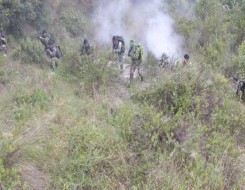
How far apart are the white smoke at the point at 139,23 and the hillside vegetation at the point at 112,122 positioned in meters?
1.69

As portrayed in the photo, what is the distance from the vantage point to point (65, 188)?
5480mm

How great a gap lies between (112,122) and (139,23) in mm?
9229

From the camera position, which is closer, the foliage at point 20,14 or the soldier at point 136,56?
the soldier at point 136,56

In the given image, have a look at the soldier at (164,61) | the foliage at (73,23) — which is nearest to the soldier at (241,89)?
the soldier at (164,61)

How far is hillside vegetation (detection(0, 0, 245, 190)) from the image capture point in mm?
5672

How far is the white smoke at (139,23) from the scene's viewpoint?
13812 millimetres

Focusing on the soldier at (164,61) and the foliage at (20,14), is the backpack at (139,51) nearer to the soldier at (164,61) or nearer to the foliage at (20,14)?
the soldier at (164,61)

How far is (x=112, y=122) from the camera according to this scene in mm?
7199

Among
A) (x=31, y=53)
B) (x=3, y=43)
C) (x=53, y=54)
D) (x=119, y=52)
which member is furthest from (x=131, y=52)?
(x=3, y=43)

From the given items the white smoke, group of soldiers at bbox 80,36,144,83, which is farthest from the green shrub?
the white smoke

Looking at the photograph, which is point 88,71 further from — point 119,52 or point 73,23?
point 73,23

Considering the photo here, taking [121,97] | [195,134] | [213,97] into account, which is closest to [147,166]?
[195,134]

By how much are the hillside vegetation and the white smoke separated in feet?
5.55

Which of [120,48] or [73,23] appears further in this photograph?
[73,23]
